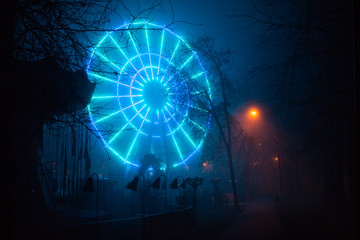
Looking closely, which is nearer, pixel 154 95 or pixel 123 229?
pixel 123 229

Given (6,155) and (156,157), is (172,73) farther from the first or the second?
(6,155)

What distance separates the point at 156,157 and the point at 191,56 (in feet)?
32.2

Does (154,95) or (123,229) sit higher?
(154,95)

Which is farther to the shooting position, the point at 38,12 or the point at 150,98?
the point at 150,98

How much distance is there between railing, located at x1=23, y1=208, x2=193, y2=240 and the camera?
6.86m

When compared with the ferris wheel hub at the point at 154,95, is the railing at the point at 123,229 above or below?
below

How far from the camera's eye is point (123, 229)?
8.88 meters

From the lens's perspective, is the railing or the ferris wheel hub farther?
the ferris wheel hub

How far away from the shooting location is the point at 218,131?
21422 millimetres

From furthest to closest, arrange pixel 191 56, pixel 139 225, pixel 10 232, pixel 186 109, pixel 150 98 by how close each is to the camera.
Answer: pixel 150 98
pixel 191 56
pixel 186 109
pixel 139 225
pixel 10 232

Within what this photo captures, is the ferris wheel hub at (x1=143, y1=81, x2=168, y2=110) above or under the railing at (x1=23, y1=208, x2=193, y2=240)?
above

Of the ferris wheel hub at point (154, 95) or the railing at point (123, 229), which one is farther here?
the ferris wheel hub at point (154, 95)

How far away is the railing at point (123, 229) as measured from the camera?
22.5ft

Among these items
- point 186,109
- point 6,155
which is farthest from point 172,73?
point 6,155
